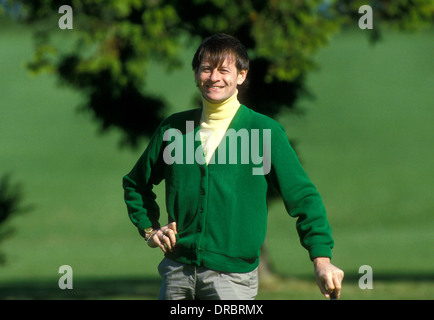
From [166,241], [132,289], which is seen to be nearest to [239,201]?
[166,241]

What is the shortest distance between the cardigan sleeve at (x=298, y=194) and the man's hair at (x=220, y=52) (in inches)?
14.8

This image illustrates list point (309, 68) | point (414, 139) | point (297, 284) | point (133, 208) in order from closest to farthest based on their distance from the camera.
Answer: point (133, 208) < point (309, 68) < point (297, 284) < point (414, 139)

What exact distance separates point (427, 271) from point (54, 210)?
17367mm

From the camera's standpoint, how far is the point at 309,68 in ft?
34.5

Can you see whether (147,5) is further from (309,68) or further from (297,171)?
(297,171)

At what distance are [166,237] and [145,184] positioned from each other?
0.38 meters

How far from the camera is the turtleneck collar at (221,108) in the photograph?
3447 mm

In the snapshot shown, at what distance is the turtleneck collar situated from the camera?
345 cm

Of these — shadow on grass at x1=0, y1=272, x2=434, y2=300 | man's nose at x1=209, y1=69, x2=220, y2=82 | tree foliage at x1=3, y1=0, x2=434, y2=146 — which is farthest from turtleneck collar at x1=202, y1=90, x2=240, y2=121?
shadow on grass at x1=0, y1=272, x2=434, y2=300

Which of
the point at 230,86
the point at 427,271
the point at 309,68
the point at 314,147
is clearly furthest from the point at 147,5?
the point at 314,147

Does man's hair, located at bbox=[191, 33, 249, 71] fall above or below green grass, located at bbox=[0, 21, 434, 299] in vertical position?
below


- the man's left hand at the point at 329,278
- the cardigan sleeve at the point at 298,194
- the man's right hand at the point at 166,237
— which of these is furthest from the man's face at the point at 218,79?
the man's left hand at the point at 329,278

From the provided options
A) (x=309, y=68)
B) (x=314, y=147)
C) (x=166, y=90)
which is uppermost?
(x=166, y=90)

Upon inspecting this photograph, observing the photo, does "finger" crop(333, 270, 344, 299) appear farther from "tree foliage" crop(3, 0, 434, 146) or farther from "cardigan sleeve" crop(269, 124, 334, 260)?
"tree foliage" crop(3, 0, 434, 146)
